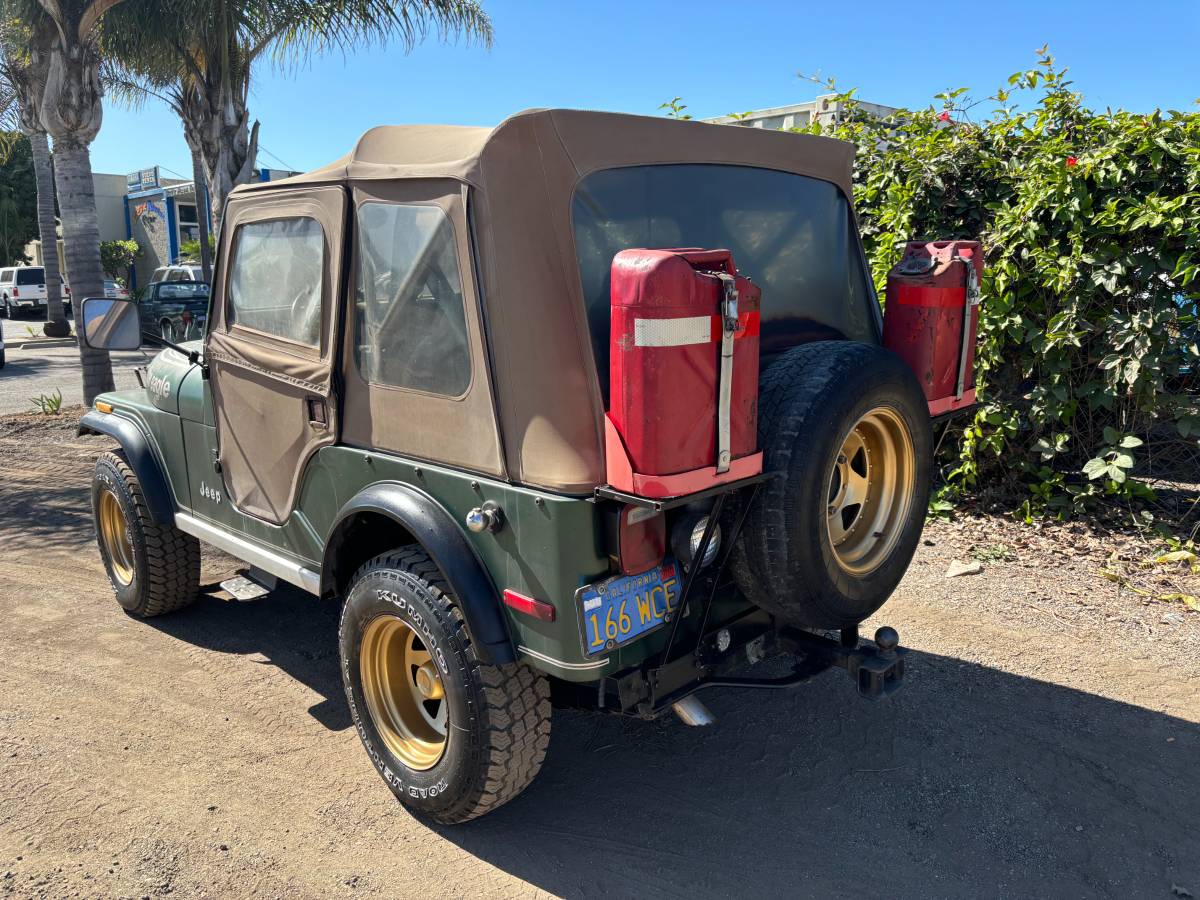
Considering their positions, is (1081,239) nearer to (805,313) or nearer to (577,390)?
(805,313)

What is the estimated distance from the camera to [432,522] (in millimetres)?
2668

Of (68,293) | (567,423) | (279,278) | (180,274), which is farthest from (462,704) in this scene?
(68,293)

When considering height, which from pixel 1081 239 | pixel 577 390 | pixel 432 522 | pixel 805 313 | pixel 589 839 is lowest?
pixel 589 839

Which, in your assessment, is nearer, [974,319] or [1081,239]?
[974,319]

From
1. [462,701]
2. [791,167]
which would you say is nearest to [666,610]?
[462,701]

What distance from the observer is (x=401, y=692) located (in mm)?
3088

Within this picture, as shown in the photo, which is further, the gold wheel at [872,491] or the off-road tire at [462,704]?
the gold wheel at [872,491]

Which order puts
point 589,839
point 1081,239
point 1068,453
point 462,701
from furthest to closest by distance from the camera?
1. point 1068,453
2. point 1081,239
3. point 589,839
4. point 462,701

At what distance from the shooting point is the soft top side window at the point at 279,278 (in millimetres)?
3154

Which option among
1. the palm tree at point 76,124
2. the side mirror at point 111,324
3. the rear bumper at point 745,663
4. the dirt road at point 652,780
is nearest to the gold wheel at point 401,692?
the dirt road at point 652,780

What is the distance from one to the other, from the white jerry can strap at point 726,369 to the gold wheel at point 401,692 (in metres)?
1.26

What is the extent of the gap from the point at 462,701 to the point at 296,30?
11002 millimetres

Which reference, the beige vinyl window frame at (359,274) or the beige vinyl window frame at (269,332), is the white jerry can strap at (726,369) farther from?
the beige vinyl window frame at (269,332)

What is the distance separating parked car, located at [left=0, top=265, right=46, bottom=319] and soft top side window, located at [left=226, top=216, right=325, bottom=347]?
3046 cm
